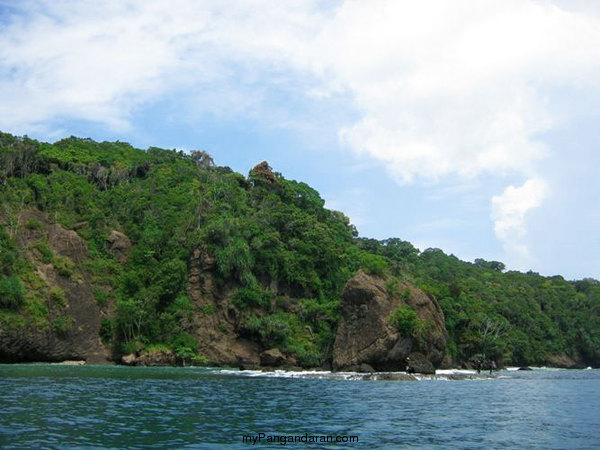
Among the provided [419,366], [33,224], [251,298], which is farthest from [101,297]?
[419,366]

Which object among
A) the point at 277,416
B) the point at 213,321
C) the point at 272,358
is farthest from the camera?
the point at 213,321

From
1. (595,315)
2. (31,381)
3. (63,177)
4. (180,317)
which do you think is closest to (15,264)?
(180,317)

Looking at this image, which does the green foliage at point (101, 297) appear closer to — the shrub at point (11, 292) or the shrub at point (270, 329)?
the shrub at point (11, 292)

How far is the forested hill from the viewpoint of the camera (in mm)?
72750

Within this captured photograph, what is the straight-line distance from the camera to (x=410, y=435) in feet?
71.8

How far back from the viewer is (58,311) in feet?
235

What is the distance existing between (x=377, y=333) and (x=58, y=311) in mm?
38941

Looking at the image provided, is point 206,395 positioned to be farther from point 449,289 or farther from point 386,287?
point 449,289

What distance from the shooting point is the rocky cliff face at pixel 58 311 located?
65.4m

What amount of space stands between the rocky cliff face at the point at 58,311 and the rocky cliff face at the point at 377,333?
100 ft

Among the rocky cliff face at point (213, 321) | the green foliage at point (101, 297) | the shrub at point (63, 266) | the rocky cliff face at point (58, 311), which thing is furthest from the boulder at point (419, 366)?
the shrub at point (63, 266)

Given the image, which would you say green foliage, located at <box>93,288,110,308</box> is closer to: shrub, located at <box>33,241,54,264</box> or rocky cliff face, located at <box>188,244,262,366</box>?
shrub, located at <box>33,241,54,264</box>

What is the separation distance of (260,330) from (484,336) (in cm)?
3439

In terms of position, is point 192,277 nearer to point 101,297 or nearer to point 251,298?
point 251,298
